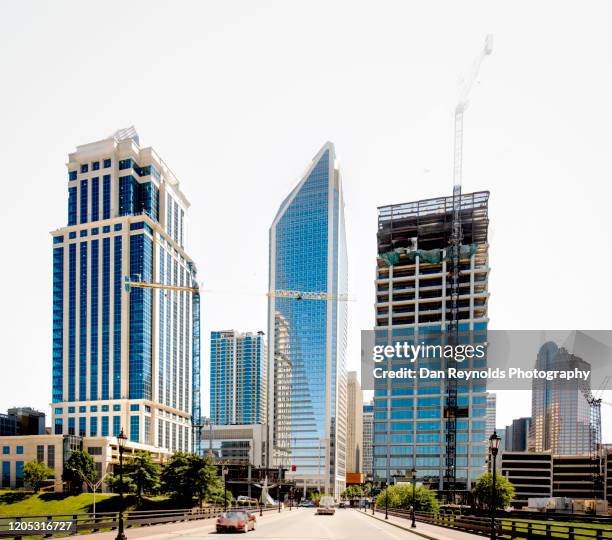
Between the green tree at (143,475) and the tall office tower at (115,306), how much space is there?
6217cm

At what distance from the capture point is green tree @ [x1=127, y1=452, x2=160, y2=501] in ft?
306

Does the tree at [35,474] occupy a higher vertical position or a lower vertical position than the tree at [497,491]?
lower

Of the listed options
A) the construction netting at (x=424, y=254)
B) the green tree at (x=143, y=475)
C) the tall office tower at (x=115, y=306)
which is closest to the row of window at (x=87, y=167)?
the tall office tower at (x=115, y=306)

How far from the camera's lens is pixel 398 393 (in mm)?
151500

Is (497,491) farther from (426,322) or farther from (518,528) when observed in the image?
(518,528)

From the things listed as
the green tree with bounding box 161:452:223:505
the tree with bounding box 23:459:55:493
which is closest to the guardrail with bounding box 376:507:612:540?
the green tree with bounding box 161:452:223:505

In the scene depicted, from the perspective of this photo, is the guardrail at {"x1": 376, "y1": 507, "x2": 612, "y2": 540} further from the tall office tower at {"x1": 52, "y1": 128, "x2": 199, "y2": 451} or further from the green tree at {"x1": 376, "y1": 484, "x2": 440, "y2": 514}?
the tall office tower at {"x1": 52, "y1": 128, "x2": 199, "y2": 451}

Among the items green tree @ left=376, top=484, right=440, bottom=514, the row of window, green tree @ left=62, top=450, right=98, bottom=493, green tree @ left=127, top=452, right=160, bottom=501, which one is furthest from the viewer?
the row of window

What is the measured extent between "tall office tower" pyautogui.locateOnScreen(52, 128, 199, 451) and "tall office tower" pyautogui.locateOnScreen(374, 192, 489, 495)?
66.6 m

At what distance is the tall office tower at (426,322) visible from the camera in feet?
473

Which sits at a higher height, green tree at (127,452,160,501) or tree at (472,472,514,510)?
green tree at (127,452,160,501)

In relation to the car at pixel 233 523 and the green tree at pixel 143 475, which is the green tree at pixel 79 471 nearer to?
the green tree at pixel 143 475

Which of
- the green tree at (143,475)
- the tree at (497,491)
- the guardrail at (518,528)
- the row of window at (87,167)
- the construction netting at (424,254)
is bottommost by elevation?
the tree at (497,491)

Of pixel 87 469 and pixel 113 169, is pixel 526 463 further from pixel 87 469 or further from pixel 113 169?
pixel 113 169
